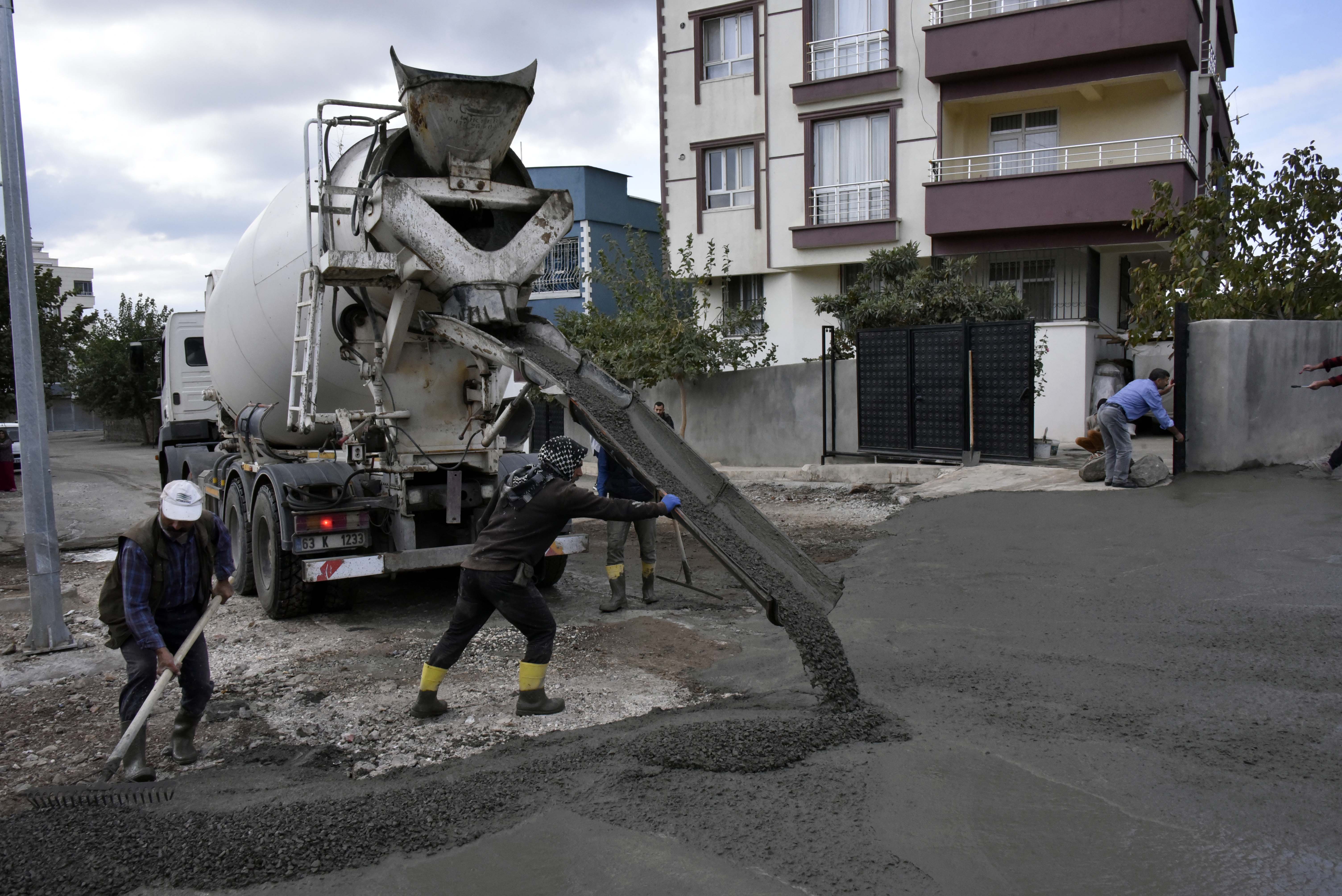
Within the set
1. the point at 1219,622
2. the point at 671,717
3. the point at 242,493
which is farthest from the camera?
the point at 242,493

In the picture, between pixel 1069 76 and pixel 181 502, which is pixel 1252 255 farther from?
pixel 181 502

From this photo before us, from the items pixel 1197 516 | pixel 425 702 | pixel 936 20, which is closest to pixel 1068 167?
pixel 936 20

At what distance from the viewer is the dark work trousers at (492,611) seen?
5156mm

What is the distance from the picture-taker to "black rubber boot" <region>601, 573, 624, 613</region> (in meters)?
7.75

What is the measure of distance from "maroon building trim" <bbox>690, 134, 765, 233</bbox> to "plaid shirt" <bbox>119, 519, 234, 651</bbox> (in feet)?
55.9

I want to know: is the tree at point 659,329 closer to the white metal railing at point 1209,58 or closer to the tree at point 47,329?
the tree at point 47,329

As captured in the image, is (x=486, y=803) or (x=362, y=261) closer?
(x=486, y=803)

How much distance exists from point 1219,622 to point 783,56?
16.7 m

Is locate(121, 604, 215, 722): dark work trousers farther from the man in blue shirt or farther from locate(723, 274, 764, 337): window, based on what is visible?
locate(723, 274, 764, 337): window

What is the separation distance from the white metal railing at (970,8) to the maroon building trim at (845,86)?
1.23 metres

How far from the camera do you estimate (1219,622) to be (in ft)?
20.0

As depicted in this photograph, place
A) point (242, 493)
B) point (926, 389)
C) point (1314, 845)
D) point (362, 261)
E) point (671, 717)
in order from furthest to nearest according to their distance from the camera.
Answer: point (926, 389), point (242, 493), point (362, 261), point (671, 717), point (1314, 845)

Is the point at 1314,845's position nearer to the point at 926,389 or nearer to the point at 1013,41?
the point at 926,389

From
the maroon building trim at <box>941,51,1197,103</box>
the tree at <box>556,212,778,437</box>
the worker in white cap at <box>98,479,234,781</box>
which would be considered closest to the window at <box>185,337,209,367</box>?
the tree at <box>556,212,778,437</box>
